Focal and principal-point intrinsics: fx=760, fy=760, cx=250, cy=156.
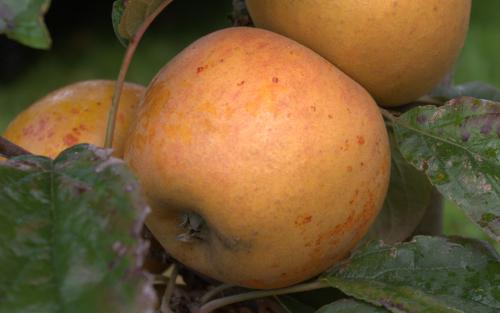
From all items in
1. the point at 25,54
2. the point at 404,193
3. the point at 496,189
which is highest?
the point at 496,189

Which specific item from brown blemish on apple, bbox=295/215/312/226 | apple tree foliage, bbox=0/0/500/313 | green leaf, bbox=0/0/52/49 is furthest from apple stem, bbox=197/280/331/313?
green leaf, bbox=0/0/52/49

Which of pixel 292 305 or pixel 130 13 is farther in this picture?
pixel 292 305

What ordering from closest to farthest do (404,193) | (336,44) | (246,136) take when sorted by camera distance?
(246,136)
(336,44)
(404,193)

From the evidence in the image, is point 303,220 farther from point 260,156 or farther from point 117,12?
point 117,12

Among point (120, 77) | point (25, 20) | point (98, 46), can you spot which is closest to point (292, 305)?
point (120, 77)

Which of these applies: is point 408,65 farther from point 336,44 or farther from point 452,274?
point 452,274

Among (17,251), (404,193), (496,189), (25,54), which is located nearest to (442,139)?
(496,189)
